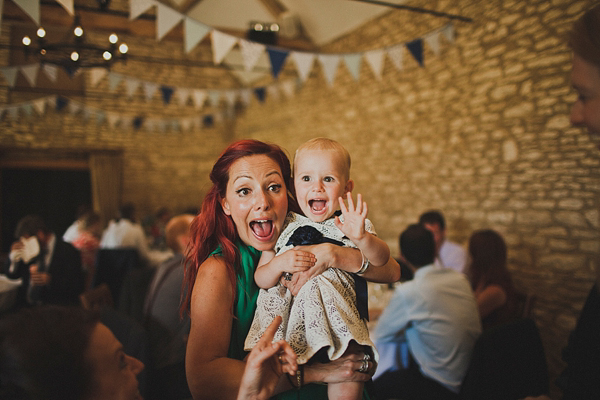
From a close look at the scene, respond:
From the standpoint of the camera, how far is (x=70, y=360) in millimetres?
1011

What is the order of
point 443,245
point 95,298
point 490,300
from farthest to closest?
point 443,245
point 95,298
point 490,300

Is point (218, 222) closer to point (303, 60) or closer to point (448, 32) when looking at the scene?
point (303, 60)

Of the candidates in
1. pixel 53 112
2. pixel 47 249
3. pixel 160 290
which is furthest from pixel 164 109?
pixel 160 290

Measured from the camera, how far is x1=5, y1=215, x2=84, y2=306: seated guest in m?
3.94

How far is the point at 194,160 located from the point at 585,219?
8.81 metres

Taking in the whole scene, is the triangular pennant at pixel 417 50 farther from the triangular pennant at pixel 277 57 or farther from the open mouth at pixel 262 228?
the open mouth at pixel 262 228

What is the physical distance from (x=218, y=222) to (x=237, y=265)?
178mm

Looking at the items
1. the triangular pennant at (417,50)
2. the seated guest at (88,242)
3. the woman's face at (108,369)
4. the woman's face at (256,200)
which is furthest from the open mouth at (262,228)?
the seated guest at (88,242)

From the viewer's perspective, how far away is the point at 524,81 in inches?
168

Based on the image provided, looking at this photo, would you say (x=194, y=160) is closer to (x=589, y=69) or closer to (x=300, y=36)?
(x=300, y=36)

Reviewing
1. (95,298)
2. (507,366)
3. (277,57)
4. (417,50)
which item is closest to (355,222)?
(507,366)

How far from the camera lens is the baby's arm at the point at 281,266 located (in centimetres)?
123

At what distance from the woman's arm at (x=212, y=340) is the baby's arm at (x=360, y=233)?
1.37ft

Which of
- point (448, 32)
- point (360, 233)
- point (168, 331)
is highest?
point (448, 32)
